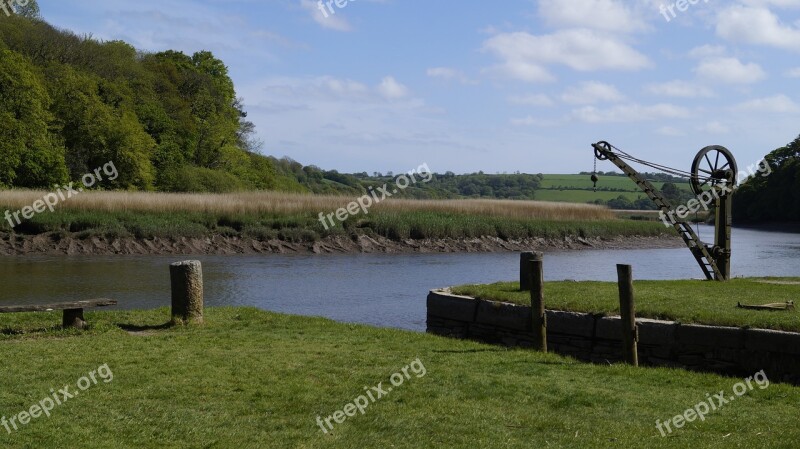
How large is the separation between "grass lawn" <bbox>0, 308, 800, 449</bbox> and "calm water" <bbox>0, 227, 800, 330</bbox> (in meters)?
7.72

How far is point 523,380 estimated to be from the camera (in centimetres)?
1012

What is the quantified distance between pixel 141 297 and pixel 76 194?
2161cm

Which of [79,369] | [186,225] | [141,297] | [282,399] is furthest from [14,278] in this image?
[282,399]

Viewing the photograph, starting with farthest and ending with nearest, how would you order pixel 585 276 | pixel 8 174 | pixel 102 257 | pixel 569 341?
pixel 8 174
pixel 102 257
pixel 585 276
pixel 569 341

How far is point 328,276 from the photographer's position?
3139cm

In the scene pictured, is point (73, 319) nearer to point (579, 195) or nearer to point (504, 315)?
point (504, 315)

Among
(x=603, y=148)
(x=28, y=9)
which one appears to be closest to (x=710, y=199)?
(x=603, y=148)

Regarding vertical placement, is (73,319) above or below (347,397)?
above

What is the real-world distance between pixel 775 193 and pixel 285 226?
69.7 meters

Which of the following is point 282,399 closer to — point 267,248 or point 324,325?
point 324,325

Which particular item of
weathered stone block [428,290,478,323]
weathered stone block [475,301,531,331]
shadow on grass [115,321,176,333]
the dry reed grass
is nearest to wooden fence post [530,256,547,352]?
weathered stone block [475,301,531,331]

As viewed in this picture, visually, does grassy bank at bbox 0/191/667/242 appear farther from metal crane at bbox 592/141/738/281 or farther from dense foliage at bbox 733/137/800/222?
dense foliage at bbox 733/137/800/222

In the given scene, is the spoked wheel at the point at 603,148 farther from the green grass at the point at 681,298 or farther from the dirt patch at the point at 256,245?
the dirt patch at the point at 256,245

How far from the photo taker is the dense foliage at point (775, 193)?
9274cm
